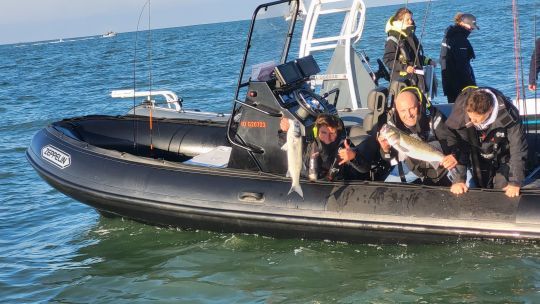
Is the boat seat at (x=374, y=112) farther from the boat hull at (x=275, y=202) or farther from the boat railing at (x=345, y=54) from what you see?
the boat railing at (x=345, y=54)

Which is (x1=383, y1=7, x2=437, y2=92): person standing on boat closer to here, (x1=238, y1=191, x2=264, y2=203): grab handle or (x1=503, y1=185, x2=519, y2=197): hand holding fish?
(x1=238, y1=191, x2=264, y2=203): grab handle

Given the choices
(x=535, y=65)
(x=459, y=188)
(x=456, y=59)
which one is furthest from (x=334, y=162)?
(x=535, y=65)

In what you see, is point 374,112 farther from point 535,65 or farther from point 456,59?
point 535,65

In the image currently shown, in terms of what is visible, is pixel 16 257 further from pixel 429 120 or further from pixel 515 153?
pixel 515 153

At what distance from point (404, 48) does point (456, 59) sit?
1.96 feet

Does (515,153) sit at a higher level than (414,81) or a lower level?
lower

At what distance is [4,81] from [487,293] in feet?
88.3

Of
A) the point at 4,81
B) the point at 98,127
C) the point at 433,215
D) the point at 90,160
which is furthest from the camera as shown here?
the point at 4,81

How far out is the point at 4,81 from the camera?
28.1 m

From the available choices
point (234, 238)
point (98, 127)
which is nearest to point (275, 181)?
point (234, 238)

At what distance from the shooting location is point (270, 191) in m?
5.54

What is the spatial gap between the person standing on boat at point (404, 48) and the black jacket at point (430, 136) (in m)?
2.29

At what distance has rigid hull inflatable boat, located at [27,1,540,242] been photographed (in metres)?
4.93

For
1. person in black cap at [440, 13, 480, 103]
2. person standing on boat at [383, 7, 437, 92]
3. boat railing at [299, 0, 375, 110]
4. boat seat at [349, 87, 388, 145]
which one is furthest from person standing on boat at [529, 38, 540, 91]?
boat seat at [349, 87, 388, 145]
